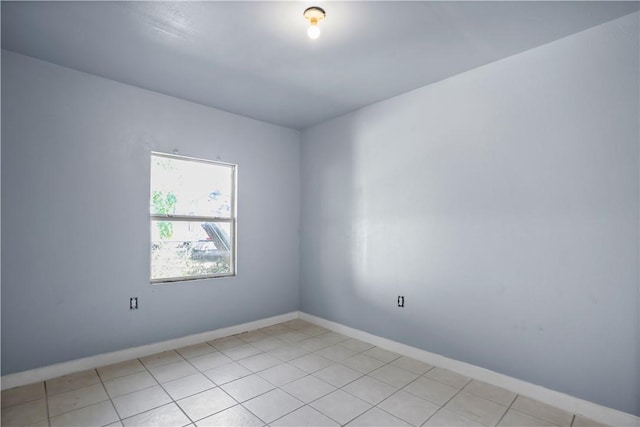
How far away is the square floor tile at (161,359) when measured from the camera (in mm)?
3143

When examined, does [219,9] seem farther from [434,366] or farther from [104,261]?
[434,366]

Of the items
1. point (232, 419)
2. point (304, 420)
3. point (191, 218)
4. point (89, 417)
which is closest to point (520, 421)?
→ point (304, 420)

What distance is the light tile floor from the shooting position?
2.24m

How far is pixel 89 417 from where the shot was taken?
2236mm

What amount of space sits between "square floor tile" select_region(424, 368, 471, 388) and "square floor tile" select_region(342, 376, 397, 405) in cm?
46

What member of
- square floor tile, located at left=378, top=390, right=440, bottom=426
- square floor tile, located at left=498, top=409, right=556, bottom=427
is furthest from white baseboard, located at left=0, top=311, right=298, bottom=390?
square floor tile, located at left=498, top=409, right=556, bottom=427

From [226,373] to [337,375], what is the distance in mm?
979

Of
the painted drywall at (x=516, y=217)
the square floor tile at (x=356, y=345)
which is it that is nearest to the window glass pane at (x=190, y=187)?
the painted drywall at (x=516, y=217)

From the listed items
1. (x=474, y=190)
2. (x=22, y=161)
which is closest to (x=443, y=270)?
(x=474, y=190)

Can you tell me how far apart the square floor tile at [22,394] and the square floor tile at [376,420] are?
93.1 inches

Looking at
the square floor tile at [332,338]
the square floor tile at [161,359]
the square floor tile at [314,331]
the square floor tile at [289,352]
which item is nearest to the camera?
the square floor tile at [161,359]

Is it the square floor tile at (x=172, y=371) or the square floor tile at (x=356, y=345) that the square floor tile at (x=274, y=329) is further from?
the square floor tile at (x=172, y=371)

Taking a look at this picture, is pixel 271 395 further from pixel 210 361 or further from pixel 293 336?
pixel 293 336

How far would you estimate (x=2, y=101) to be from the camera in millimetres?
2686
